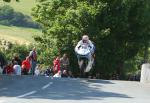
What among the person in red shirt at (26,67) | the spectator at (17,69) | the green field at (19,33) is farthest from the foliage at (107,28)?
the green field at (19,33)

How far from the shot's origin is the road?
54.1 ft

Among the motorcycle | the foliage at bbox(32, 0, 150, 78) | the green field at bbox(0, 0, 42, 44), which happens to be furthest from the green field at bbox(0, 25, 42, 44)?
the motorcycle

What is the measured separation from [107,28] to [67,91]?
27.3 m

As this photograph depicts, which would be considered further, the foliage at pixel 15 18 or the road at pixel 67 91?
the foliage at pixel 15 18

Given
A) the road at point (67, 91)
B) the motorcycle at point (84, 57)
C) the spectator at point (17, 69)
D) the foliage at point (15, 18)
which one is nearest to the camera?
the road at point (67, 91)

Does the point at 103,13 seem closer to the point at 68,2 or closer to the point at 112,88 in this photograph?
the point at 68,2

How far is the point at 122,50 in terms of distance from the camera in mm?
47094

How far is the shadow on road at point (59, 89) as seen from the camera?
1739 cm

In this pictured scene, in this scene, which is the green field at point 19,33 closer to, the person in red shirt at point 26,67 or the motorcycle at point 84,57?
the person in red shirt at point 26,67

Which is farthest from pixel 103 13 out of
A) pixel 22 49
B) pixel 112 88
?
pixel 22 49

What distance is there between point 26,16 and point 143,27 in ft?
361

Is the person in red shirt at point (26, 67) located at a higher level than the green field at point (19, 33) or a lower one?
lower

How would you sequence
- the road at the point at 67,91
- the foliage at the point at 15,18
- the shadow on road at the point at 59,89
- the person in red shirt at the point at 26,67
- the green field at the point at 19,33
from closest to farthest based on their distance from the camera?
the road at the point at 67,91 → the shadow on road at the point at 59,89 → the person in red shirt at the point at 26,67 → the green field at the point at 19,33 → the foliage at the point at 15,18

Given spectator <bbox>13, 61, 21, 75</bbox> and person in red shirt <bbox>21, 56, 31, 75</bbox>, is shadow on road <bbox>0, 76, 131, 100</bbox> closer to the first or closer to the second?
spectator <bbox>13, 61, 21, 75</bbox>
